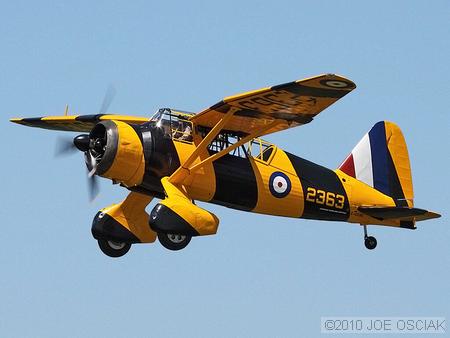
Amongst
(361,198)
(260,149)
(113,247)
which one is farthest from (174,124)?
(361,198)

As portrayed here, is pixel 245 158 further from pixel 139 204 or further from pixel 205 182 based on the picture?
pixel 139 204

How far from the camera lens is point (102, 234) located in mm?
22391

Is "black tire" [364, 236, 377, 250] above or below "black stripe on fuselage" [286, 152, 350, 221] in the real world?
below

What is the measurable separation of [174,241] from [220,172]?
1562 mm

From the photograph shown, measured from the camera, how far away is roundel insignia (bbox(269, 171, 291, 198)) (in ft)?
71.3

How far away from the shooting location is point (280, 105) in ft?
67.1

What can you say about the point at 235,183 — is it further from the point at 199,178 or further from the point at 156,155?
the point at 156,155

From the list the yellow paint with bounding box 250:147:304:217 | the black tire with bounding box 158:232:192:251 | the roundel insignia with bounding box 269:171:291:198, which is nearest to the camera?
the black tire with bounding box 158:232:192:251

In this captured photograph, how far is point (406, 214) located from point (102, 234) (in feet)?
19.6

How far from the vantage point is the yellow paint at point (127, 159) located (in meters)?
20.3

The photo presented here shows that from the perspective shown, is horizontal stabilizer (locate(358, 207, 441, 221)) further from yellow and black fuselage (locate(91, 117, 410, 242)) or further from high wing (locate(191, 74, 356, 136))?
high wing (locate(191, 74, 356, 136))

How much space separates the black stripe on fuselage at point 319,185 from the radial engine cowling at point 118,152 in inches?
131

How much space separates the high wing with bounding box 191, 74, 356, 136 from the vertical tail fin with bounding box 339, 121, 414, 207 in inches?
123

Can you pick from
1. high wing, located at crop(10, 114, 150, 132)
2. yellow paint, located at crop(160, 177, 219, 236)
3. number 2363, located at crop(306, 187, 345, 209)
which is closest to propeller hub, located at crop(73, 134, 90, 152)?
high wing, located at crop(10, 114, 150, 132)
